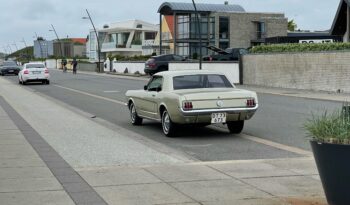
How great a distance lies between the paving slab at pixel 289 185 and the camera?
664cm

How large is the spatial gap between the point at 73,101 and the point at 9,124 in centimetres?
924

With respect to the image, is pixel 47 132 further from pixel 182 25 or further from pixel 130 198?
pixel 182 25

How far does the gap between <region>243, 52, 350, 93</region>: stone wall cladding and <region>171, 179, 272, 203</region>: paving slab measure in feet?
66.7

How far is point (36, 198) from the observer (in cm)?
645

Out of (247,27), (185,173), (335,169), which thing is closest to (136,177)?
(185,173)

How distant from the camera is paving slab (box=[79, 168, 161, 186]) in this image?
7.30 metres

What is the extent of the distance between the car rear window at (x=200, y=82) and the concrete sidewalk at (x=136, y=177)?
188 cm

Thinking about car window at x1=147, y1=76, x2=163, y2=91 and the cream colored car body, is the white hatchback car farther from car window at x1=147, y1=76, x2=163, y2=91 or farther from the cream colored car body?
the cream colored car body

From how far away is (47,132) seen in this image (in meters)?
12.5

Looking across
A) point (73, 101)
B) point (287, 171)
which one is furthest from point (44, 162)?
point (73, 101)

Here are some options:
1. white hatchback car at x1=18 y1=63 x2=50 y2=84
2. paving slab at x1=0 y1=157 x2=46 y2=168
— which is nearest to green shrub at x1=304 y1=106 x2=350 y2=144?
paving slab at x1=0 y1=157 x2=46 y2=168

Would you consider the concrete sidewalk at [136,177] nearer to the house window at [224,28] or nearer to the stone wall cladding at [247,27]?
the house window at [224,28]

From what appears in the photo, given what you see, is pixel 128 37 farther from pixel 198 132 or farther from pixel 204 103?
pixel 204 103

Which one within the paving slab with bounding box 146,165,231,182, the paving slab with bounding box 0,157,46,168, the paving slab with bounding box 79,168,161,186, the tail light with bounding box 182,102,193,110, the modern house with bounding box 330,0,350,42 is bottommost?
the paving slab with bounding box 146,165,231,182
